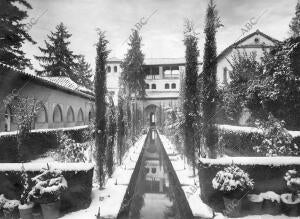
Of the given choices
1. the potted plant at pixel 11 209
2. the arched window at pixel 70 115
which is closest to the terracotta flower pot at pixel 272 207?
the potted plant at pixel 11 209

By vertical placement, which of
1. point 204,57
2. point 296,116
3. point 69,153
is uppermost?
point 204,57

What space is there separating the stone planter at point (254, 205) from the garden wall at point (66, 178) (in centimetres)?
345

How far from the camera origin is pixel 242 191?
577 cm

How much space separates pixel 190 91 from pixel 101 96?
342 centimetres

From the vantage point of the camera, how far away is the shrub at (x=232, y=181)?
566 cm

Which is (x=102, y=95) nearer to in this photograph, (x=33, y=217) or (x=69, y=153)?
(x=69, y=153)

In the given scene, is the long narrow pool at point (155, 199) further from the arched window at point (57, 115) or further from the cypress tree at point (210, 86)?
the arched window at point (57, 115)

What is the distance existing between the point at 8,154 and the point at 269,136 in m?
9.14

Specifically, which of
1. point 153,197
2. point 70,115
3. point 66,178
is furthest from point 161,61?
Result: point 66,178

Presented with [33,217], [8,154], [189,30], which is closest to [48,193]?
[33,217]

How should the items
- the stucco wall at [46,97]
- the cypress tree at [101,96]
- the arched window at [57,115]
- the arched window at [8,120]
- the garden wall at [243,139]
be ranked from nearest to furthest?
the cypress tree at [101,96]
the garden wall at [243,139]
the stucco wall at [46,97]
the arched window at [8,120]
the arched window at [57,115]

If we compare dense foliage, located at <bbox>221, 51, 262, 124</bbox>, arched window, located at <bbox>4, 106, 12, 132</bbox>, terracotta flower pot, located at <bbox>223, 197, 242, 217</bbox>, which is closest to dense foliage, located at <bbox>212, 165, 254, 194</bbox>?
terracotta flower pot, located at <bbox>223, 197, 242, 217</bbox>

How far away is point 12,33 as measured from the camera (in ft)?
73.4

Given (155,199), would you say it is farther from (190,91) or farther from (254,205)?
(190,91)
